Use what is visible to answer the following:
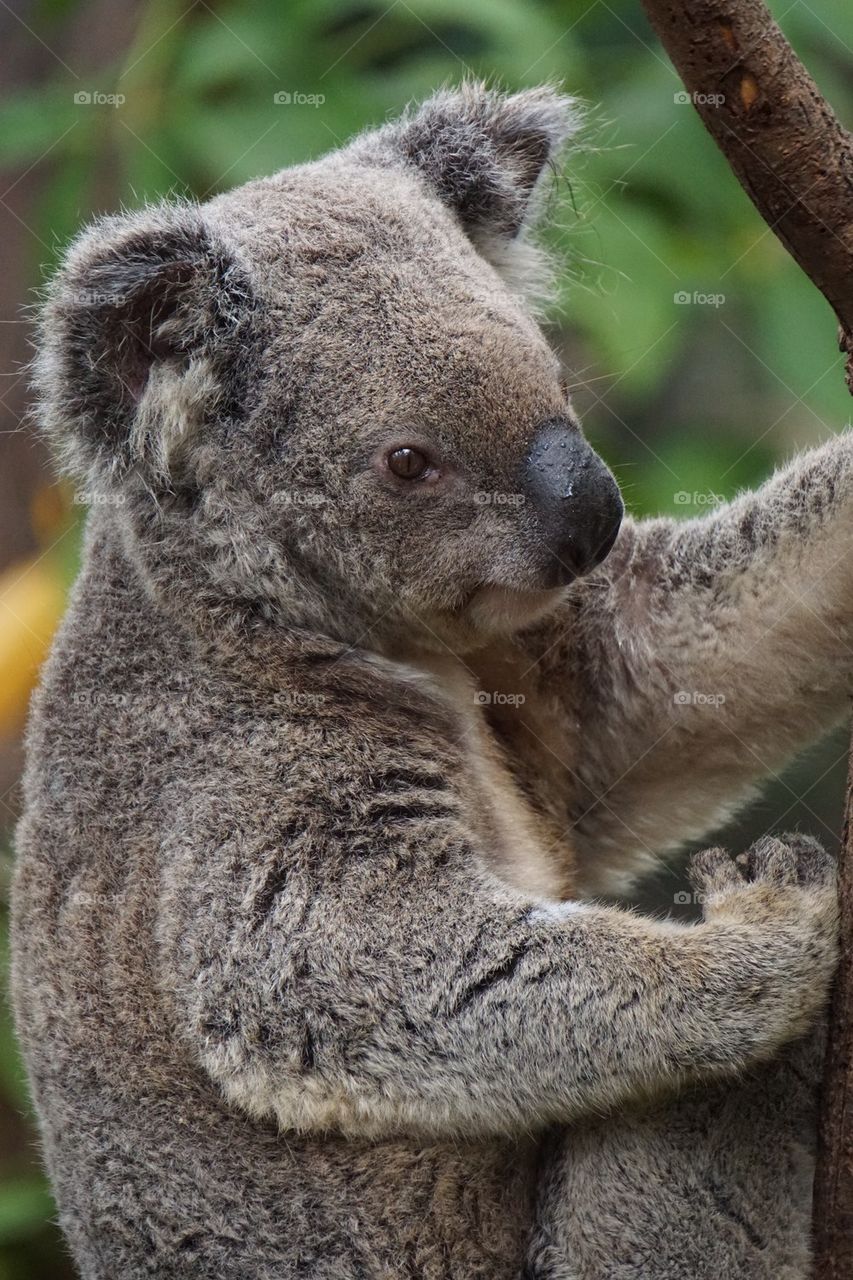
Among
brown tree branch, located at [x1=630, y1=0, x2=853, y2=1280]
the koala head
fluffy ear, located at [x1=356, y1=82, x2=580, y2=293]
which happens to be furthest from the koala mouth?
fluffy ear, located at [x1=356, y1=82, x2=580, y2=293]

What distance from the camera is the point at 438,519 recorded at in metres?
3.11

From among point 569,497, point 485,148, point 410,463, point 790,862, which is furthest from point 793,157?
point 485,148

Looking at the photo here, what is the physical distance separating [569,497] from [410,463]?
35 centimetres

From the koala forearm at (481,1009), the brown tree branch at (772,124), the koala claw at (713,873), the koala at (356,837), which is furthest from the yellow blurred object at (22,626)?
the brown tree branch at (772,124)

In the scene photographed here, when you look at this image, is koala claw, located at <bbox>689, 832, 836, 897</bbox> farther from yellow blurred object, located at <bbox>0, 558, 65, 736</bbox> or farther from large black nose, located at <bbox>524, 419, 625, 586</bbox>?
yellow blurred object, located at <bbox>0, 558, 65, 736</bbox>

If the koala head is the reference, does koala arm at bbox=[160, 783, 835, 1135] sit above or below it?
below

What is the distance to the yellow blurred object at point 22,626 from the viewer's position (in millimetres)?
4766

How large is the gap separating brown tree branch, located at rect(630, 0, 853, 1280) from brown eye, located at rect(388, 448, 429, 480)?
88 centimetres

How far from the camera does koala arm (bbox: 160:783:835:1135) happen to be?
286 cm

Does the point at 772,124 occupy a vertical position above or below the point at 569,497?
above

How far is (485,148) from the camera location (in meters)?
3.82

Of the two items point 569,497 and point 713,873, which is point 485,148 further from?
point 713,873

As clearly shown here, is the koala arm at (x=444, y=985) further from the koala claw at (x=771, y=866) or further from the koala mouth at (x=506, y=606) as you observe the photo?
the koala mouth at (x=506, y=606)

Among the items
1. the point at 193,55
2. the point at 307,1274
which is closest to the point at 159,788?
the point at 307,1274
